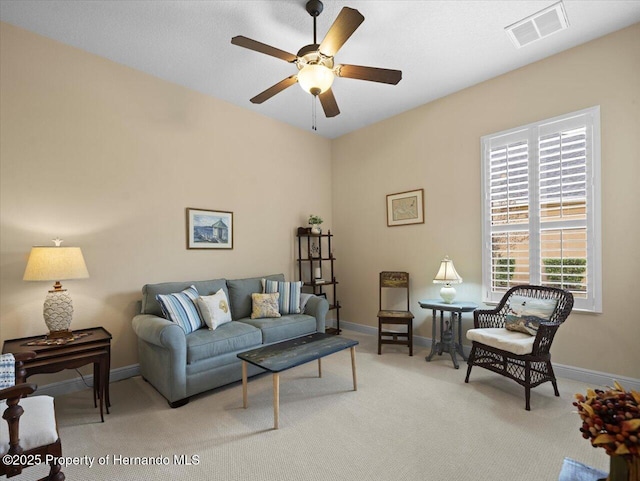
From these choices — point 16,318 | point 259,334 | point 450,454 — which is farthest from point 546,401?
point 16,318

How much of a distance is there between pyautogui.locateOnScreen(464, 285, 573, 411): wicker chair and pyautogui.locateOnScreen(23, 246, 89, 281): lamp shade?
11.8 feet

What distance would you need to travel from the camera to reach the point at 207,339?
9.50 feet

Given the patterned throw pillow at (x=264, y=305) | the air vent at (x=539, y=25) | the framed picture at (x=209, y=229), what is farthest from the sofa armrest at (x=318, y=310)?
the air vent at (x=539, y=25)

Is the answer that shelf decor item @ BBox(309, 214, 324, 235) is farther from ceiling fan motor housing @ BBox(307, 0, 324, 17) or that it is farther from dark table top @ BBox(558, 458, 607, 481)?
dark table top @ BBox(558, 458, 607, 481)

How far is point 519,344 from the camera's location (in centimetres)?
264

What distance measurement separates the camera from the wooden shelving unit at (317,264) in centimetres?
495

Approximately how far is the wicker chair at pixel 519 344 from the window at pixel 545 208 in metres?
0.34

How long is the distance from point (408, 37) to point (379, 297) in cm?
333

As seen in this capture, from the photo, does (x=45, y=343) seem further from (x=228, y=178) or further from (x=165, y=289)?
(x=228, y=178)

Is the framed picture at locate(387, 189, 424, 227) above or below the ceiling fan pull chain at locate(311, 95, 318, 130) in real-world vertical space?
below

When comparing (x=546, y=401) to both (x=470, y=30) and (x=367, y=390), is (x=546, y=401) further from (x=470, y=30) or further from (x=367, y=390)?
(x=470, y=30)

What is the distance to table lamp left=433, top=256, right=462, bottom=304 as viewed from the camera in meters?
3.70

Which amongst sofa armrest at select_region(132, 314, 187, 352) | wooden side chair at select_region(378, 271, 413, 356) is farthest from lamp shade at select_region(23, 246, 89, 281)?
wooden side chair at select_region(378, 271, 413, 356)

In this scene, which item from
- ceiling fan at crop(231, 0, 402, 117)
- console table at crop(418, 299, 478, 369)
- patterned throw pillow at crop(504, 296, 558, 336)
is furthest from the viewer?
console table at crop(418, 299, 478, 369)
